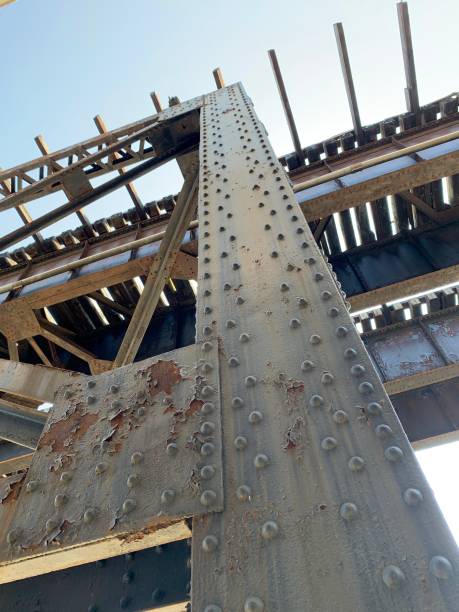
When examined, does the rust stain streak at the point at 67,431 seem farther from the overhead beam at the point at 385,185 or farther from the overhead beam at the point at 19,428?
the overhead beam at the point at 385,185

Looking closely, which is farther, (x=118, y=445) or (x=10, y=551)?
(x=118, y=445)

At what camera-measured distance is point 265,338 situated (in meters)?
1.66

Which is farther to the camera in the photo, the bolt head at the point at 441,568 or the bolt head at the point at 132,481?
the bolt head at the point at 132,481

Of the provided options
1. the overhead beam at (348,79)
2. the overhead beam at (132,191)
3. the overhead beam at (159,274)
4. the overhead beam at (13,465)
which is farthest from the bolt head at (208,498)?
the overhead beam at (348,79)

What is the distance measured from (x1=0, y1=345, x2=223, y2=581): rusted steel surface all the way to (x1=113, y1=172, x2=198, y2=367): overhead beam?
138 centimetres

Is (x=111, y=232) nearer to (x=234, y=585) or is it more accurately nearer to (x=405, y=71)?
(x=405, y=71)

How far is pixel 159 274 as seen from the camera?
3.64 m

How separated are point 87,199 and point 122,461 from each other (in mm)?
4711

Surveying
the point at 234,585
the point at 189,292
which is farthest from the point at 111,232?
the point at 234,585

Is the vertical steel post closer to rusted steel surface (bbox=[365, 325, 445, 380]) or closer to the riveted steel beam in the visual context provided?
the riveted steel beam

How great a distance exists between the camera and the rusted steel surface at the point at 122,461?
3.88ft

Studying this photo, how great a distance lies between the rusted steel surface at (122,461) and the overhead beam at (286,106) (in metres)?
6.58

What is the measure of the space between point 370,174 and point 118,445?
547cm

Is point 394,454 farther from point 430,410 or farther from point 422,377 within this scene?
point 430,410
